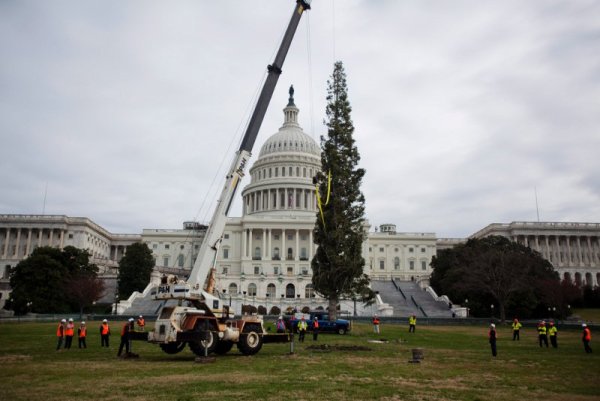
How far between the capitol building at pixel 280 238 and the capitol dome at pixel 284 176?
0.83 feet

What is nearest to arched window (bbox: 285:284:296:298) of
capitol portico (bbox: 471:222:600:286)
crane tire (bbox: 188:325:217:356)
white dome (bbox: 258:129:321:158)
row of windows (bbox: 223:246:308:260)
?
row of windows (bbox: 223:246:308:260)

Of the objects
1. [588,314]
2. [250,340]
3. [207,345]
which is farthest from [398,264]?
[207,345]

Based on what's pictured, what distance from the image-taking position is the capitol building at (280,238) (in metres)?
118

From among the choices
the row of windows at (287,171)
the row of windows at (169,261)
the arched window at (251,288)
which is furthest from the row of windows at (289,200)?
the arched window at (251,288)

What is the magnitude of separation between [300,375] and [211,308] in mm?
7700

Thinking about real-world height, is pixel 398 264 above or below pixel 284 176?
below

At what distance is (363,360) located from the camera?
2275 centimetres

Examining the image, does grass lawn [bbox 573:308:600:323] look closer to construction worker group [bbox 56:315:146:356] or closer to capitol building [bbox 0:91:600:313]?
capitol building [bbox 0:91:600:313]

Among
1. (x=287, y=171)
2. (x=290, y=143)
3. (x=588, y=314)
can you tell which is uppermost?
(x=290, y=143)

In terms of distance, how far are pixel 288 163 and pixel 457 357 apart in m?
110

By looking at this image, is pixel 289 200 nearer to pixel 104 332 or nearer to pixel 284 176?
pixel 284 176

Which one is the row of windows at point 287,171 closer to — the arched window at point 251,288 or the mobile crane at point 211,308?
the arched window at point 251,288

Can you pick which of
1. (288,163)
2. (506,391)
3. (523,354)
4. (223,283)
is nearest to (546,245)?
(288,163)

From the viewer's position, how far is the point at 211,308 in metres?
24.1
